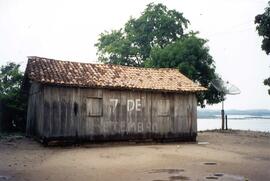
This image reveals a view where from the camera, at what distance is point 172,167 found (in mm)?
12094

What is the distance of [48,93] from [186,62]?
54.8 ft

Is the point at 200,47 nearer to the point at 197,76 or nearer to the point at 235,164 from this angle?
the point at 197,76

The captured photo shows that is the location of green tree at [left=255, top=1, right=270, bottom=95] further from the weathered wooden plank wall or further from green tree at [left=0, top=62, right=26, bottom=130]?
green tree at [left=0, top=62, right=26, bottom=130]

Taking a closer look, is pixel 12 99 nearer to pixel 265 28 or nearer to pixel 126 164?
pixel 126 164

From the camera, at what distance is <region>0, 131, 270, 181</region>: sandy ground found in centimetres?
1038

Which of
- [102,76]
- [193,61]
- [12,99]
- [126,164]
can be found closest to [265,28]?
[193,61]

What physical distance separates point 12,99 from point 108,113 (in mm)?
11102

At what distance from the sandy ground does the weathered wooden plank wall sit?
4.74 feet

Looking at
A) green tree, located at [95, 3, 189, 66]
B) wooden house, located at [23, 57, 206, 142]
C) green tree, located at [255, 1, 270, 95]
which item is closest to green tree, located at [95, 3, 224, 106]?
green tree, located at [95, 3, 189, 66]

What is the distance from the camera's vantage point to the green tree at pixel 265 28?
26359mm

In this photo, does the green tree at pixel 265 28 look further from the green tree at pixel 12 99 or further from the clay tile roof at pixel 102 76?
the green tree at pixel 12 99

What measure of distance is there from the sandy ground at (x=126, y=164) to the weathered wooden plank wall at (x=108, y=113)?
4.74ft

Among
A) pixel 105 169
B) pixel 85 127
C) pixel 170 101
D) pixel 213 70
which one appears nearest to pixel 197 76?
pixel 213 70

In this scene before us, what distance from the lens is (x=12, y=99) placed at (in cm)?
2709
